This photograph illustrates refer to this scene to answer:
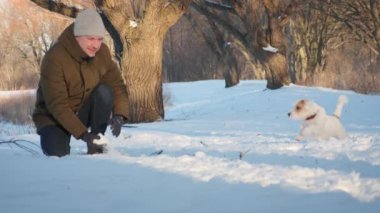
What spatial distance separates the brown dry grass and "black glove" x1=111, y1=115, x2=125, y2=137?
15.6 meters

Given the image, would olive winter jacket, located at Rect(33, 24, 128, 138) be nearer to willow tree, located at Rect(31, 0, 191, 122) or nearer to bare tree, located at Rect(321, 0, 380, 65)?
willow tree, located at Rect(31, 0, 191, 122)

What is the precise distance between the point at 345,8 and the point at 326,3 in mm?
1144

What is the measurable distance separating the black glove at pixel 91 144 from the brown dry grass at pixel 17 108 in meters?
15.8

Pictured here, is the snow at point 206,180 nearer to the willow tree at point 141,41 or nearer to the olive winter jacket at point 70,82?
the olive winter jacket at point 70,82

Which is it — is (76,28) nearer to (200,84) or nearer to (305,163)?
(305,163)

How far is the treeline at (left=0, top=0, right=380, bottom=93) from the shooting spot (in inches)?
651

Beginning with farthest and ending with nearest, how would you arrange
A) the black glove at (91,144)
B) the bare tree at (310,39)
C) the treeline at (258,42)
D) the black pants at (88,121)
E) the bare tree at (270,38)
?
the bare tree at (310,39)
the treeline at (258,42)
the bare tree at (270,38)
the black pants at (88,121)
the black glove at (91,144)

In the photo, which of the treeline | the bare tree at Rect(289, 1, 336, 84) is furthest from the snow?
the bare tree at Rect(289, 1, 336, 84)

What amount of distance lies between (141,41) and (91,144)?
243 inches

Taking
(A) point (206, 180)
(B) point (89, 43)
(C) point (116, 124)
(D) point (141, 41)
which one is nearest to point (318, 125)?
(C) point (116, 124)

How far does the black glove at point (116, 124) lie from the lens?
4961 mm

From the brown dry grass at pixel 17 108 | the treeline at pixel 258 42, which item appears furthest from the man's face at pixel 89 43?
the brown dry grass at pixel 17 108

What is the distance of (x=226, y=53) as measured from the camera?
23156 millimetres

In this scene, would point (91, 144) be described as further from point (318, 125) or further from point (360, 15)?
point (360, 15)
